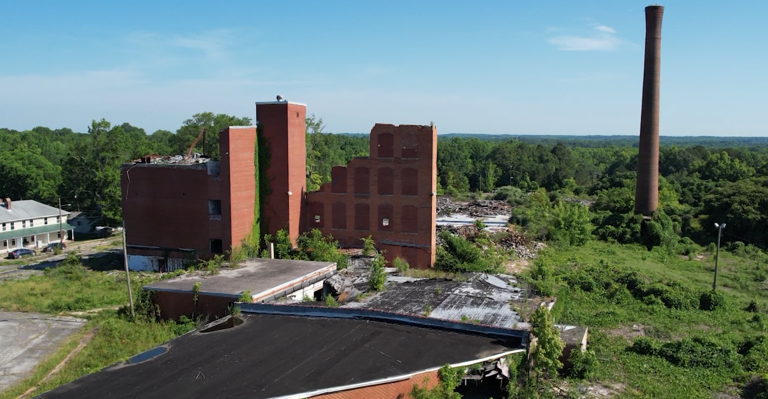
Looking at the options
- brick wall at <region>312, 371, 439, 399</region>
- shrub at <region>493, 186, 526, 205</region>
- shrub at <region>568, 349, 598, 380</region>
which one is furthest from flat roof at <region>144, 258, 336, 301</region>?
shrub at <region>493, 186, 526, 205</region>

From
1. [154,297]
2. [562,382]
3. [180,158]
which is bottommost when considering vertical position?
[562,382]

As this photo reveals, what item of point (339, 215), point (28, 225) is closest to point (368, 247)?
point (339, 215)

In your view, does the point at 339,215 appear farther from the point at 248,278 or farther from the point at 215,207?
the point at 248,278

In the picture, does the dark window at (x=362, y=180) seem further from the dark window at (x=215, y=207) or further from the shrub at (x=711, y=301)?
the shrub at (x=711, y=301)

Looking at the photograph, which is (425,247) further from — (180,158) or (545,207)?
(545,207)

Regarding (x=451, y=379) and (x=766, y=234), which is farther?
(x=766, y=234)

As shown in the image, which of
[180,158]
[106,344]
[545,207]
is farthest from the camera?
[545,207]

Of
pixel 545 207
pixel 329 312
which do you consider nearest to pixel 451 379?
pixel 329 312
